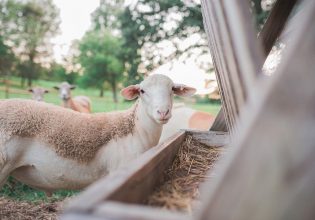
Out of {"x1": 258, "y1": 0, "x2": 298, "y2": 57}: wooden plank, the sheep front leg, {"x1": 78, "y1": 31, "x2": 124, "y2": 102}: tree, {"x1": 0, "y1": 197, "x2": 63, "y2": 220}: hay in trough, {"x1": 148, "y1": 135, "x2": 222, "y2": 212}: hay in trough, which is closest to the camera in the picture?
{"x1": 148, "y1": 135, "x2": 222, "y2": 212}: hay in trough

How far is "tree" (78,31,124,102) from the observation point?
43.6m

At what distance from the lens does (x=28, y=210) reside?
4.27 metres

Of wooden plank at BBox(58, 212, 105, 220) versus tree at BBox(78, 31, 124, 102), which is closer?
wooden plank at BBox(58, 212, 105, 220)

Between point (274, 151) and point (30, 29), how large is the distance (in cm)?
3749

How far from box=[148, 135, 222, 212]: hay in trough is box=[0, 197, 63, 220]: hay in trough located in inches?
82.8

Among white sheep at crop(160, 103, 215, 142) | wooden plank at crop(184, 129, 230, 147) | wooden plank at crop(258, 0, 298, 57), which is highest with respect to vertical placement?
wooden plank at crop(258, 0, 298, 57)

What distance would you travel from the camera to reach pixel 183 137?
3.30 metres

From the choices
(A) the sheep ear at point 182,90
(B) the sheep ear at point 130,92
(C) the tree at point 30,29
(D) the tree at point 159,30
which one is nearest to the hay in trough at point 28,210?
(B) the sheep ear at point 130,92

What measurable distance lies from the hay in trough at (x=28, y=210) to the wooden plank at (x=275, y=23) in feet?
10.2

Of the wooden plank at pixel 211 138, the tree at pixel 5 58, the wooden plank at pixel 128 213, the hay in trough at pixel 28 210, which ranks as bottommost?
the hay in trough at pixel 28 210

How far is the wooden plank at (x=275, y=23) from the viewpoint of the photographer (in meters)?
2.95

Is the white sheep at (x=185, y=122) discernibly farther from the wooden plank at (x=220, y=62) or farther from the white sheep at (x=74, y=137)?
the wooden plank at (x=220, y=62)

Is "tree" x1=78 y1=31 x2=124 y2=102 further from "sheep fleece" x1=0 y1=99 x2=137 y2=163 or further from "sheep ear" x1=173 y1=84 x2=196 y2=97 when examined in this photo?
"sheep fleece" x1=0 y1=99 x2=137 y2=163

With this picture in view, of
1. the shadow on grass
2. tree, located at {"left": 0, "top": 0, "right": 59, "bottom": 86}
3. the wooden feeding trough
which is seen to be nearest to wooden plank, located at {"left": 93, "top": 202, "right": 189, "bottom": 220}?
the wooden feeding trough
